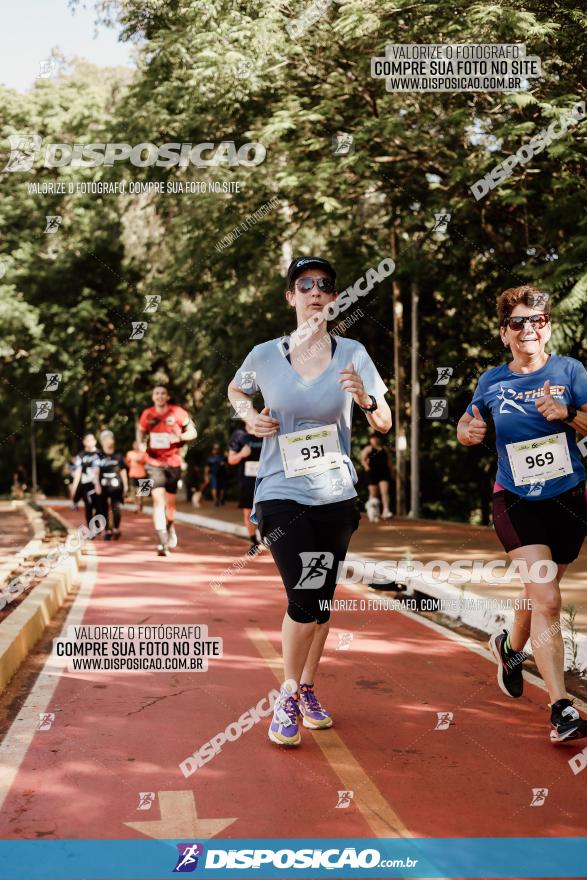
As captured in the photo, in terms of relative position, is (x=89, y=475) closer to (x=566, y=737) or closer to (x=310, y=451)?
(x=310, y=451)

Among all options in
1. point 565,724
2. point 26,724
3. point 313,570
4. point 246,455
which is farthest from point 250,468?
point 565,724

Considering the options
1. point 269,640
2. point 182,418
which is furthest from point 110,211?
point 269,640

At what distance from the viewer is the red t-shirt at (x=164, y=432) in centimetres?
1341

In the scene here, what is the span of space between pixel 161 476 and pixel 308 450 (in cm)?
832

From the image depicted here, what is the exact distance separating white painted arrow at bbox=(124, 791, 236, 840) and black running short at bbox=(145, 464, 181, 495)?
9.01 meters

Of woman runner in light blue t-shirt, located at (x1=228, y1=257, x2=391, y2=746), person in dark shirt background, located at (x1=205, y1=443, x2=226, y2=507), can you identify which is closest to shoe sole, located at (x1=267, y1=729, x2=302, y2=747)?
woman runner in light blue t-shirt, located at (x1=228, y1=257, x2=391, y2=746)

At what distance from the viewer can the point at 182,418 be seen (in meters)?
13.4

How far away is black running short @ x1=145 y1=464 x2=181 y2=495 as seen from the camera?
1342 centimetres

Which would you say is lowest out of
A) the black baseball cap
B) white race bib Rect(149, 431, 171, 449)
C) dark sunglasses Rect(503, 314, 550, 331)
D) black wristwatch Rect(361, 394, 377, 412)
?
white race bib Rect(149, 431, 171, 449)

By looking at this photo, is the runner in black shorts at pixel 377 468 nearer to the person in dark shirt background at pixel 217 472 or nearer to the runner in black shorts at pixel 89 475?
the runner in black shorts at pixel 89 475

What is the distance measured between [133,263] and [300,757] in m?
34.2

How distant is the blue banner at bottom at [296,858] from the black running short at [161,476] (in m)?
9.44

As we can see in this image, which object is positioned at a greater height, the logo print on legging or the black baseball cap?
the black baseball cap

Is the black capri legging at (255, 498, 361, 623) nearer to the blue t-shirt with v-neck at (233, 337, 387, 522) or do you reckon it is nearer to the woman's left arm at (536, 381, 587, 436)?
the blue t-shirt with v-neck at (233, 337, 387, 522)
